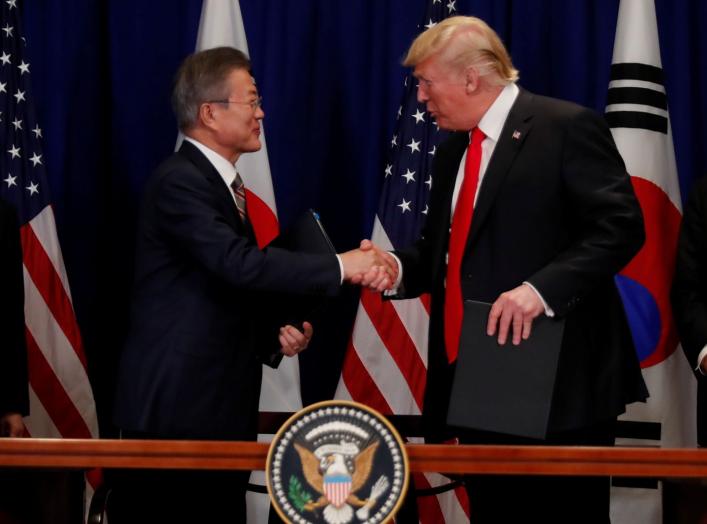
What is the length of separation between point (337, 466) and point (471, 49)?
4.14 ft

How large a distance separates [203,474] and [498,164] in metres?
1.04

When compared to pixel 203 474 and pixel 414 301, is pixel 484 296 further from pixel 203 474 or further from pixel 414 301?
pixel 414 301

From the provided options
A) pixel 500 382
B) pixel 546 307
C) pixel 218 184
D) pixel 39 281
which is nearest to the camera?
pixel 500 382

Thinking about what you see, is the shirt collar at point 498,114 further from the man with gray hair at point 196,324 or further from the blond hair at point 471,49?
the man with gray hair at point 196,324

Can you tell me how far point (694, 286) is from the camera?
2990mm

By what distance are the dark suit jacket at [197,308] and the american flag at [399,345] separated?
1051 millimetres

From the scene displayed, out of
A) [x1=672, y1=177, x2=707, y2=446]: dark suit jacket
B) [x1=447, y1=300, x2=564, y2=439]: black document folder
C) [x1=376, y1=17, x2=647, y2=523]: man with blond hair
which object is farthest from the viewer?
[x1=672, y1=177, x2=707, y2=446]: dark suit jacket

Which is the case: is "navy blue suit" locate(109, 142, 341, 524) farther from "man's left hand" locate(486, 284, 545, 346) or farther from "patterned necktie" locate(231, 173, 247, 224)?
"man's left hand" locate(486, 284, 545, 346)

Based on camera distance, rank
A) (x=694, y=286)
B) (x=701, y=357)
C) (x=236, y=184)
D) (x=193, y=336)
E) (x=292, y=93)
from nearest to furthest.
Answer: (x=193, y=336) → (x=236, y=184) → (x=701, y=357) → (x=694, y=286) → (x=292, y=93)

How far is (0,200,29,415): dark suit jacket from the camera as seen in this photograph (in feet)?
9.56

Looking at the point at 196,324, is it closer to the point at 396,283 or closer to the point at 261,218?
the point at 396,283

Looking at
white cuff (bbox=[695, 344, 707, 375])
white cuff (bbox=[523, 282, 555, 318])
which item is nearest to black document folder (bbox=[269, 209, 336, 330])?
white cuff (bbox=[523, 282, 555, 318])

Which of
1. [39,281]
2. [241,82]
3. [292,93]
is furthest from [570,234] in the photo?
[39,281]

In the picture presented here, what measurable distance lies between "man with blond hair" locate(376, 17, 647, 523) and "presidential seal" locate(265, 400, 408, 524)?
54 cm
